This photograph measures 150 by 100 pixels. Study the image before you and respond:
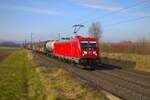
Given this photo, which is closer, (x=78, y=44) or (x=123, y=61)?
(x=78, y=44)

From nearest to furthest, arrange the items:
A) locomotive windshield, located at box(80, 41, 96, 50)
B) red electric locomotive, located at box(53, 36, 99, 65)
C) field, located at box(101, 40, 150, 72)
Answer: red electric locomotive, located at box(53, 36, 99, 65)
locomotive windshield, located at box(80, 41, 96, 50)
field, located at box(101, 40, 150, 72)

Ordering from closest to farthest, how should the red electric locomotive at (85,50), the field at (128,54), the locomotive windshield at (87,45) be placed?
the red electric locomotive at (85,50)
the locomotive windshield at (87,45)
the field at (128,54)

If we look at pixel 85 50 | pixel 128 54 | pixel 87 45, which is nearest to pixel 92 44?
pixel 87 45

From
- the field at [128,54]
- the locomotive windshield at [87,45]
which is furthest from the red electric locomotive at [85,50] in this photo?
the field at [128,54]

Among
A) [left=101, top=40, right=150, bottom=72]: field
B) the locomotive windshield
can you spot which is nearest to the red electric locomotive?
the locomotive windshield

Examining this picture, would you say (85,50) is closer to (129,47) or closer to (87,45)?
(87,45)

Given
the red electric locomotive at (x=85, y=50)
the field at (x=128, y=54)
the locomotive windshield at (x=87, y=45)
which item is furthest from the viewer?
the field at (x=128, y=54)

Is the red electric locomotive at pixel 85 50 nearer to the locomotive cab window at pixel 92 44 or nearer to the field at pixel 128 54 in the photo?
the locomotive cab window at pixel 92 44

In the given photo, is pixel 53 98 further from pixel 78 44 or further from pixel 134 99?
pixel 78 44

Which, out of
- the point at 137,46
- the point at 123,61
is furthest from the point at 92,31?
the point at 123,61

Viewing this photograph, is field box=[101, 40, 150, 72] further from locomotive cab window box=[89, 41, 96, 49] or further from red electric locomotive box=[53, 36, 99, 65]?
locomotive cab window box=[89, 41, 96, 49]

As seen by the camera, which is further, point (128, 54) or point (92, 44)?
point (128, 54)

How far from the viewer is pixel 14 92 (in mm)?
14219

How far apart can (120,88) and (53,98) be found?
18.0 feet
